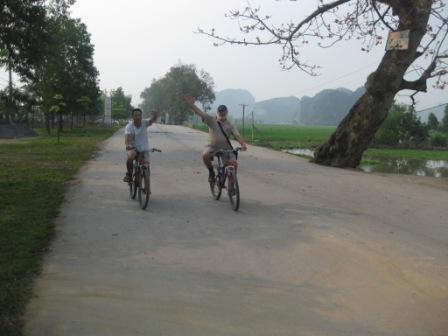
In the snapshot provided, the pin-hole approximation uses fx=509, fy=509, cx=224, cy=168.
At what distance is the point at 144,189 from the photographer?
8.46m

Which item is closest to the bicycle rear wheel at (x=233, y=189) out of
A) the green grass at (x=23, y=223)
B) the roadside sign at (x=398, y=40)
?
the green grass at (x=23, y=223)

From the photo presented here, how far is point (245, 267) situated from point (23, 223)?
11.4 ft

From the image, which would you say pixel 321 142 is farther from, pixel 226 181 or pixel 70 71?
pixel 226 181

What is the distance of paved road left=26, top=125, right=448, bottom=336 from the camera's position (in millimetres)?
4109

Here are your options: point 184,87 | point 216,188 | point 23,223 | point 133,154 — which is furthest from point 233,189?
point 184,87

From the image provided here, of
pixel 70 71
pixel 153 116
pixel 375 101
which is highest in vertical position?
pixel 70 71

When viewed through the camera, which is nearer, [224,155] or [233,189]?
[233,189]

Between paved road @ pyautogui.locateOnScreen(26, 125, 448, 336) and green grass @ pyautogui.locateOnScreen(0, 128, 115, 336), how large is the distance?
0.50 ft

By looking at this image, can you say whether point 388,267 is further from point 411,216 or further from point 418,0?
point 418,0

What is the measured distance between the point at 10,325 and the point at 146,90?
6113 inches

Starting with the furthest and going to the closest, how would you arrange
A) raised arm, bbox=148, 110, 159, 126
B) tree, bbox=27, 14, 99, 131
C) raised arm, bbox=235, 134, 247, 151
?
tree, bbox=27, 14, 99, 131
raised arm, bbox=148, 110, 159, 126
raised arm, bbox=235, 134, 247, 151

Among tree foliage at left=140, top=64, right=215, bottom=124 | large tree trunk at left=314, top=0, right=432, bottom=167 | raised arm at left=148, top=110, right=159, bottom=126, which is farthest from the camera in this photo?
tree foliage at left=140, top=64, right=215, bottom=124

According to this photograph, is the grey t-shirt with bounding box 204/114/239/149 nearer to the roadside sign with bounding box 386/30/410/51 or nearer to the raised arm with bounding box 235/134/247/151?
the raised arm with bounding box 235/134/247/151

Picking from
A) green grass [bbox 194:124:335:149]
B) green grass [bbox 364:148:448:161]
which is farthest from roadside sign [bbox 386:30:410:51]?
green grass [bbox 364:148:448:161]
